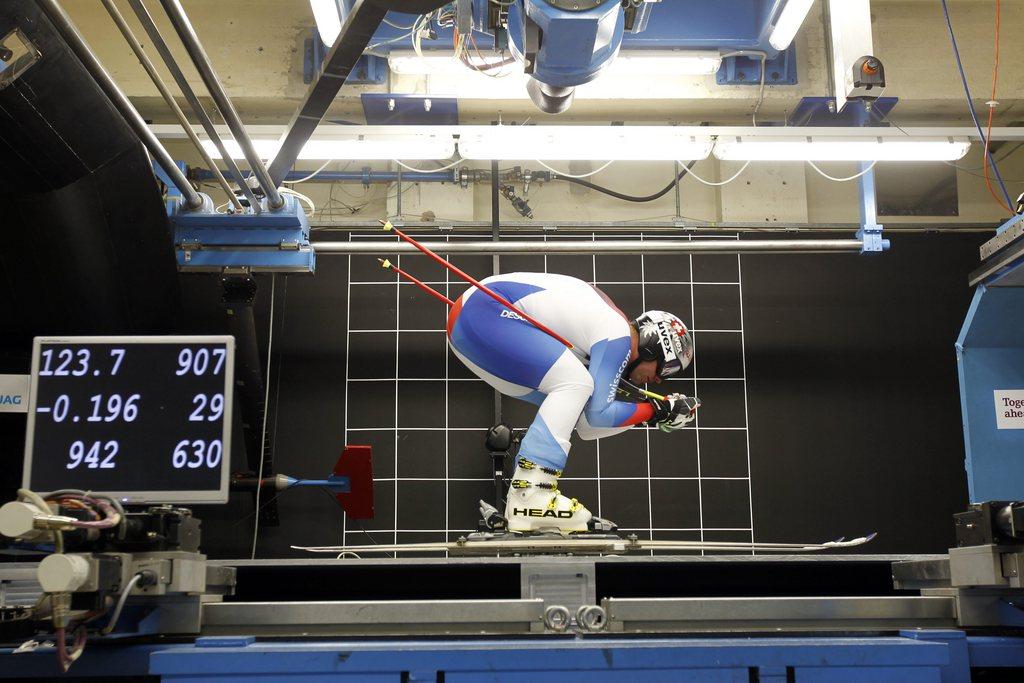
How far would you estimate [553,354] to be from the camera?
3.17 meters

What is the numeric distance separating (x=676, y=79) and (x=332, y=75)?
2.79 meters

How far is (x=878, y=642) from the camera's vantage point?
1509 mm

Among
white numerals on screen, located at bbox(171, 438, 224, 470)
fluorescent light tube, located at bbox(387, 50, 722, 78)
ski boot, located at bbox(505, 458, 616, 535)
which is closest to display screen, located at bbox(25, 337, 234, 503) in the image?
white numerals on screen, located at bbox(171, 438, 224, 470)

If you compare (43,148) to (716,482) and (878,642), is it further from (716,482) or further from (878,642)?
(716,482)

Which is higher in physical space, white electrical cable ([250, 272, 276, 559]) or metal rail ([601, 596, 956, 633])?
white electrical cable ([250, 272, 276, 559])

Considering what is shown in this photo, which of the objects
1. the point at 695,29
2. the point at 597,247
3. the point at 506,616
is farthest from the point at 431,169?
the point at 506,616

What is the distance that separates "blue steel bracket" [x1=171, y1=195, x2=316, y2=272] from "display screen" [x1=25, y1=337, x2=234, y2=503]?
1808 millimetres

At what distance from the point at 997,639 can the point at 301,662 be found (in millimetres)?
1214

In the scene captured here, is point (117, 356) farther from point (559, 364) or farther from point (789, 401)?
point (789, 401)

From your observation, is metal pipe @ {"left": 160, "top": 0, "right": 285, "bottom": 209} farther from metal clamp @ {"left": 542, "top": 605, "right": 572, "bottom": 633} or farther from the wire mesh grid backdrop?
metal clamp @ {"left": 542, "top": 605, "right": 572, "bottom": 633}

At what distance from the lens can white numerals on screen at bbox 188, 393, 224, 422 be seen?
2061 mm

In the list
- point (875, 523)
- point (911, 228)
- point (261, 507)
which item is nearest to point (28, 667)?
point (261, 507)

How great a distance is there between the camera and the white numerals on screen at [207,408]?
2061 millimetres

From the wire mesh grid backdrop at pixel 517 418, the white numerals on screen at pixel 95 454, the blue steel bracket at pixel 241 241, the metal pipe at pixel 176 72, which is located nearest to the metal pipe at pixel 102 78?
the metal pipe at pixel 176 72
